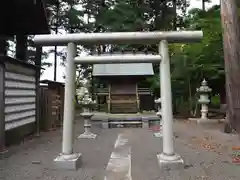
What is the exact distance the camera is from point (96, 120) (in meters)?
11.1

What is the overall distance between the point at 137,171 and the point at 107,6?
17.6m

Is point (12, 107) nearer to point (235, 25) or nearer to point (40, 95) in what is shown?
point (40, 95)

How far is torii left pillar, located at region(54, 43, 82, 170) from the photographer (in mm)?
4199

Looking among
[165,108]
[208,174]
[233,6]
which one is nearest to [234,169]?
[208,174]

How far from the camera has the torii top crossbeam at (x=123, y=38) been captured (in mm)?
4426

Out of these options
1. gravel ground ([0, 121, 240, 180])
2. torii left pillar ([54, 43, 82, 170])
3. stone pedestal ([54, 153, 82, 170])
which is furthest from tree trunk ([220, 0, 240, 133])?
stone pedestal ([54, 153, 82, 170])

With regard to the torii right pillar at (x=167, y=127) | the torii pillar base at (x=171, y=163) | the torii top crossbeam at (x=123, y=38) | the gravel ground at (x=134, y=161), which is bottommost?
the gravel ground at (x=134, y=161)

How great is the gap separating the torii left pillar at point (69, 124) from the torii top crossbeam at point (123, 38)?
19 cm

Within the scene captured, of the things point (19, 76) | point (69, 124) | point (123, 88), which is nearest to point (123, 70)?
point (123, 88)

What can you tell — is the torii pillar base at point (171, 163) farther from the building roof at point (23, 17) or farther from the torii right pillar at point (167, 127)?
the building roof at point (23, 17)

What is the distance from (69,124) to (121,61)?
146 cm

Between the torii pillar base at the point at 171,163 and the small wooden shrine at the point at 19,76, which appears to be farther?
the small wooden shrine at the point at 19,76

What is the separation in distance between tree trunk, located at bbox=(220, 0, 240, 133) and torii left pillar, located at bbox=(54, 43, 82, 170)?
219 inches

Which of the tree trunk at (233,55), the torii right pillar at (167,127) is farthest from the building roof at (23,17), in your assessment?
the tree trunk at (233,55)
